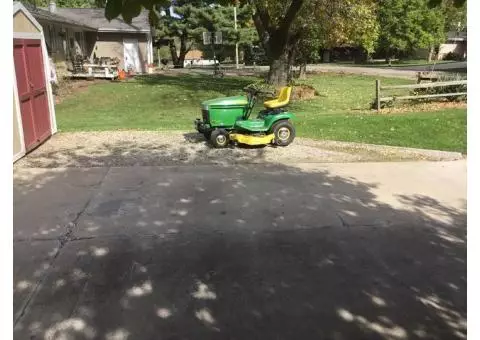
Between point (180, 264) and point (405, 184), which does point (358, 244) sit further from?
point (405, 184)

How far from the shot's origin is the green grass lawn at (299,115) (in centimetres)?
1059

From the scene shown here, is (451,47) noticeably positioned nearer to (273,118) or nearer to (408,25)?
(408,25)

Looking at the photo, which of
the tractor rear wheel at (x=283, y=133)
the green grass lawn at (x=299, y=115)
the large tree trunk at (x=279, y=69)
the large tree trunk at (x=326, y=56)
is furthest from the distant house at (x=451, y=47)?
the tractor rear wheel at (x=283, y=133)

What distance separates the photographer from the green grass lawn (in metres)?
10.6

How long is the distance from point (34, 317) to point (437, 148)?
26.8ft

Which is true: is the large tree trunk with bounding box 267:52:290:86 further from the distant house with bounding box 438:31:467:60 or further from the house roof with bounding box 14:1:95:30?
the distant house with bounding box 438:31:467:60

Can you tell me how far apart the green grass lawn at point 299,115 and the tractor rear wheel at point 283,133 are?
1.36 meters

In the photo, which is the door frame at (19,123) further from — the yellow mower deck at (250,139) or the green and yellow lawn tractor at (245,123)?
the yellow mower deck at (250,139)

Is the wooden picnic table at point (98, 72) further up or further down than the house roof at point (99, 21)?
further down

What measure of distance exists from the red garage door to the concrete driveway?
242 centimetres

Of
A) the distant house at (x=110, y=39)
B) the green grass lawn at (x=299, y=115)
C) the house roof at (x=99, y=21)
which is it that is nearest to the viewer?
the green grass lawn at (x=299, y=115)

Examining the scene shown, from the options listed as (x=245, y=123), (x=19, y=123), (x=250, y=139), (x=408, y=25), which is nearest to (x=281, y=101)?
(x=245, y=123)

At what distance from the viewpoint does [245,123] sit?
9336 millimetres

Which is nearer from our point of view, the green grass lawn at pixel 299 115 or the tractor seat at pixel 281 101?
the tractor seat at pixel 281 101
